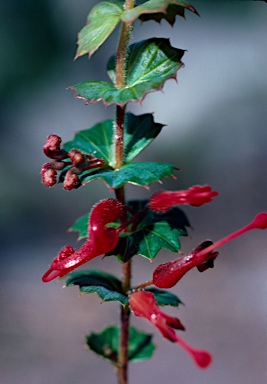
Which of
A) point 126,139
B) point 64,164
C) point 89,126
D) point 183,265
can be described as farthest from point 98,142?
point 89,126

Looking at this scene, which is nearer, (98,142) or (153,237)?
(153,237)

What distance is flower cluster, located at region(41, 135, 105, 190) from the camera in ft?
2.91

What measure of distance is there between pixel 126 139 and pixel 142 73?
0.17 m

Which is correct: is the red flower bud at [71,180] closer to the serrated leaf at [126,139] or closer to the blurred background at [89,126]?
the serrated leaf at [126,139]

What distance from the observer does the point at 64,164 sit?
923 mm

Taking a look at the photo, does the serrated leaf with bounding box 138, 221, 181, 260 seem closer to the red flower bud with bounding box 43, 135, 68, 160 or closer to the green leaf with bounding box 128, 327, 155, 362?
the red flower bud with bounding box 43, 135, 68, 160

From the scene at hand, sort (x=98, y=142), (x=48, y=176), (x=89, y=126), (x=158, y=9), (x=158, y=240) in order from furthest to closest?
1. (x=89, y=126)
2. (x=98, y=142)
3. (x=158, y=240)
4. (x=48, y=176)
5. (x=158, y=9)

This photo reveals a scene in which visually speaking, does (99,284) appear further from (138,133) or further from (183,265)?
(138,133)

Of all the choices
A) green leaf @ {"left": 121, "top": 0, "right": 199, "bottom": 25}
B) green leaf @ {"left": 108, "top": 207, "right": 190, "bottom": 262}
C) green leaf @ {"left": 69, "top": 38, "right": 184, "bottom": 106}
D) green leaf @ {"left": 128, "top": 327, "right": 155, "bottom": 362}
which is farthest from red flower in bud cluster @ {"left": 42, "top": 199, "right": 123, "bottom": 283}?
green leaf @ {"left": 128, "top": 327, "right": 155, "bottom": 362}

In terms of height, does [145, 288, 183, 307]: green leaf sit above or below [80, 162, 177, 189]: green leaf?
below

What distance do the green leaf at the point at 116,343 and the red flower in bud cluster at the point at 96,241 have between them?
42 cm

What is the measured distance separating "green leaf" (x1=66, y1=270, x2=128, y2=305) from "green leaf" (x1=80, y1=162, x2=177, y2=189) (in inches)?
8.6

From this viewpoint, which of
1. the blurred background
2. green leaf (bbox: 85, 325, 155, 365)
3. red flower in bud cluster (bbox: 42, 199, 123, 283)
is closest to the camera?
red flower in bud cluster (bbox: 42, 199, 123, 283)

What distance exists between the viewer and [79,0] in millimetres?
3988
